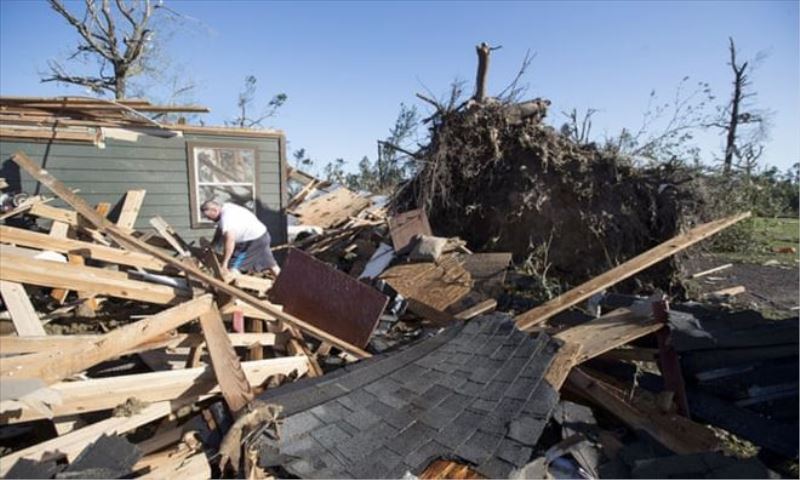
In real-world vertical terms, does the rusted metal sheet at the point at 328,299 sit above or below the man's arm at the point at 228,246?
below

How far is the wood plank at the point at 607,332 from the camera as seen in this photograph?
350 cm

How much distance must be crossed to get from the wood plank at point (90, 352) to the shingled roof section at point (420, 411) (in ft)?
3.06

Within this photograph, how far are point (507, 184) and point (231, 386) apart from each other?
21.3 ft

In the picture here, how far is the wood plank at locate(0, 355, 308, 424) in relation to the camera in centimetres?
249

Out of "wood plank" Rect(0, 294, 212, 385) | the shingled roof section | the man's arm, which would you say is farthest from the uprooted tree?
"wood plank" Rect(0, 294, 212, 385)

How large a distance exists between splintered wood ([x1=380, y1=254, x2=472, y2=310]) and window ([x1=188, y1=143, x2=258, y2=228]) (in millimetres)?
3797

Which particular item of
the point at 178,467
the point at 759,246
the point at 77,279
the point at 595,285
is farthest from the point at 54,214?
the point at 759,246

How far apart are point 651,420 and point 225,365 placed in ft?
10.2

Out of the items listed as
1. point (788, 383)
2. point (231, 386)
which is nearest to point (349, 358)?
point (231, 386)

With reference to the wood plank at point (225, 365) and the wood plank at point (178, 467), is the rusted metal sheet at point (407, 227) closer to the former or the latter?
the wood plank at point (225, 365)

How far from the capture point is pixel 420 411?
2699mm

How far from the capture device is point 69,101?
6.80m

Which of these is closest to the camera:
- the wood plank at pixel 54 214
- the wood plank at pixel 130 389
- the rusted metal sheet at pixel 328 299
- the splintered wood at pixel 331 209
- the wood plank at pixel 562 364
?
the wood plank at pixel 130 389

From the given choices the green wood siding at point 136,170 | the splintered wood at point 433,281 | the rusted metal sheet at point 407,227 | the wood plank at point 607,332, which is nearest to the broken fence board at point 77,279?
the splintered wood at point 433,281
